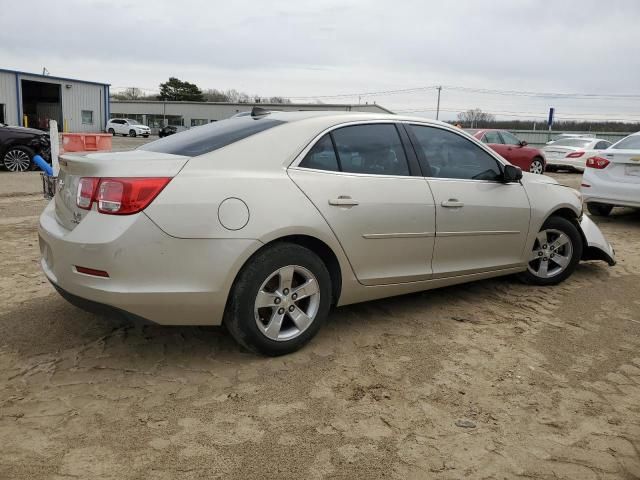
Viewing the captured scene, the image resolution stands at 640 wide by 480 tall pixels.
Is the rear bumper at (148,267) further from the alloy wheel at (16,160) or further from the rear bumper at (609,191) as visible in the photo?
the alloy wheel at (16,160)

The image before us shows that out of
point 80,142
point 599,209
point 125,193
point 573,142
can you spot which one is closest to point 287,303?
point 125,193

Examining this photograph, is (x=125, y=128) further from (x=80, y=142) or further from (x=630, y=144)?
(x=630, y=144)

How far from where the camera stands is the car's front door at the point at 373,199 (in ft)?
11.4

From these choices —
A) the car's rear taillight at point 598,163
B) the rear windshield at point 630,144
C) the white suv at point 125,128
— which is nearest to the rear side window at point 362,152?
the car's rear taillight at point 598,163

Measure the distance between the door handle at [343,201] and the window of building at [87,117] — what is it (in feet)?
133

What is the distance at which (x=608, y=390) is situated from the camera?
3.20 m

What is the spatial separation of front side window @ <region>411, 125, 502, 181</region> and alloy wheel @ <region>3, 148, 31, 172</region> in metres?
12.8

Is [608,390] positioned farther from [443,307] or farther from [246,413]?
[246,413]

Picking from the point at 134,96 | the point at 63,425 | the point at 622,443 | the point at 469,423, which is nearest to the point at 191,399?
the point at 63,425

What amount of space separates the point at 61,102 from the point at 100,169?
38602 millimetres

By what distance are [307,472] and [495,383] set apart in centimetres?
140

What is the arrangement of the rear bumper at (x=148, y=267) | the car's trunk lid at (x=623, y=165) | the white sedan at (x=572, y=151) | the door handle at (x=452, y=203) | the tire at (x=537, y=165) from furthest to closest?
the white sedan at (x=572, y=151) → the tire at (x=537, y=165) → the car's trunk lid at (x=623, y=165) → the door handle at (x=452, y=203) → the rear bumper at (x=148, y=267)

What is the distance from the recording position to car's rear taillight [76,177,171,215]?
2883 mm

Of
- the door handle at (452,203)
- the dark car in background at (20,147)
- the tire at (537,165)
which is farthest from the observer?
the tire at (537,165)
